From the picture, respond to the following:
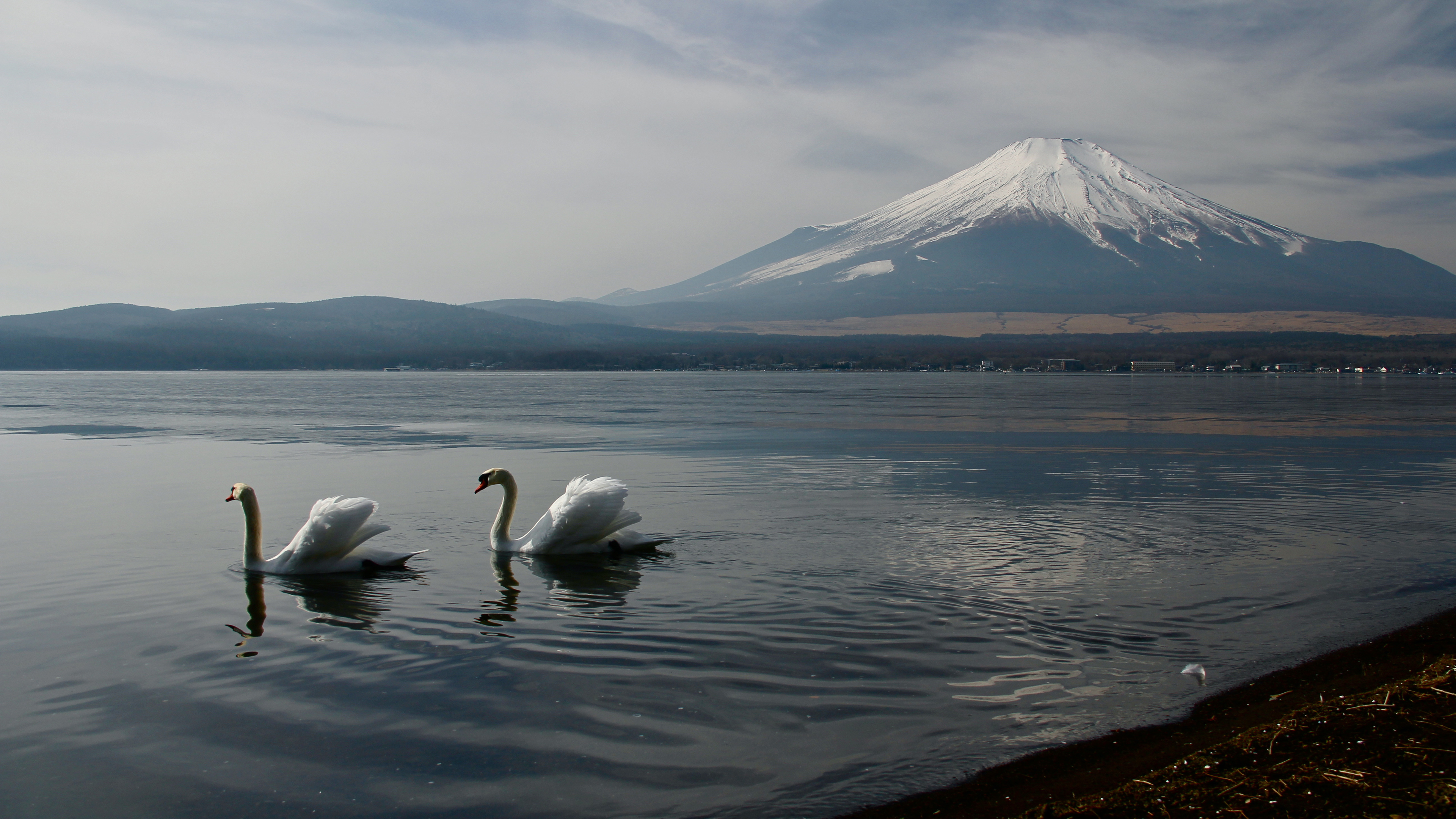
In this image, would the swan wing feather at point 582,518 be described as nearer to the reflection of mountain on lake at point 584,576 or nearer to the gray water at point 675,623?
the reflection of mountain on lake at point 584,576

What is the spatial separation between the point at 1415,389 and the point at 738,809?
7032 centimetres

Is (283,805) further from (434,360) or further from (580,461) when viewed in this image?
(434,360)

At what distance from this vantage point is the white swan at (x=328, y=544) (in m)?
11.1

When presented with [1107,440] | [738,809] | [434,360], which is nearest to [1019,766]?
[738,809]

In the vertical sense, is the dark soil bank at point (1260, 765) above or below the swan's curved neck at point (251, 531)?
below

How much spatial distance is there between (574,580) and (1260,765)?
7390 millimetres

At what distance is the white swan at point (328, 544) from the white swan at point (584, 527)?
4.49 ft

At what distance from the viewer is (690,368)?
134m

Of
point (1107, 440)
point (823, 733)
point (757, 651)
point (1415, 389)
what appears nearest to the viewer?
point (823, 733)

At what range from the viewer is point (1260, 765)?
17.2 ft

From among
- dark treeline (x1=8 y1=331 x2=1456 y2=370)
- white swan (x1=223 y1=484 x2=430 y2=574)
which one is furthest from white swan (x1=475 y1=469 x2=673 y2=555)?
dark treeline (x1=8 y1=331 x2=1456 y2=370)

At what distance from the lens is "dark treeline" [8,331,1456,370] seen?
389 feet

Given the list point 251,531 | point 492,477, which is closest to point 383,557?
point 251,531

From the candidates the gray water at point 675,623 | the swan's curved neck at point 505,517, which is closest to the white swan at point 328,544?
the gray water at point 675,623
